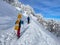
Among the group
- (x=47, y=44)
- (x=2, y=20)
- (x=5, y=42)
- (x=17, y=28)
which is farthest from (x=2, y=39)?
(x=47, y=44)

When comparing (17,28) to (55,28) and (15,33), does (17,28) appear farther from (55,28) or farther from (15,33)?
(55,28)

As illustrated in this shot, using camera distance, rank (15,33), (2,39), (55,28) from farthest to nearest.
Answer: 1. (55,28)
2. (15,33)
3. (2,39)

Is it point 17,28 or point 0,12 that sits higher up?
point 0,12

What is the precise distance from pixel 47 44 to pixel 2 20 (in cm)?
218

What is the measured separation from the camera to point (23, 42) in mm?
6184

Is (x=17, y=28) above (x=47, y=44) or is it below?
above

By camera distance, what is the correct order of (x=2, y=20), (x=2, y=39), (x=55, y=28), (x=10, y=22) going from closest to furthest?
(x=2, y=39) → (x=2, y=20) → (x=10, y=22) → (x=55, y=28)

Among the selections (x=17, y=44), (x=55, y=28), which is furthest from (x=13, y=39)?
(x=55, y=28)

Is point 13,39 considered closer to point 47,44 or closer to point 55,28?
point 47,44

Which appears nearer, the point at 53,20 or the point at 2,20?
the point at 2,20

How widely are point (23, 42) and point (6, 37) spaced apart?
33.3 inches

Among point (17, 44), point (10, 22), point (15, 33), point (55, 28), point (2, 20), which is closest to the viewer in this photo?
point (17, 44)

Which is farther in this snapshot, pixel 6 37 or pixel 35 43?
pixel 35 43

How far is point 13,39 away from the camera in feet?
19.0
